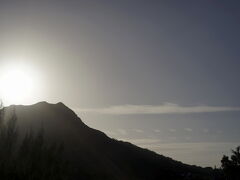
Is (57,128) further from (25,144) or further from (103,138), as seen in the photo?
(25,144)

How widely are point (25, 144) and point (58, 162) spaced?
5156 millimetres

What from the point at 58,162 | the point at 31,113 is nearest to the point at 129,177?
the point at 31,113

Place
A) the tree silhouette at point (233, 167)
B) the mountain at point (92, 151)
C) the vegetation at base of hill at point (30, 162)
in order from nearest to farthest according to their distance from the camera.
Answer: the vegetation at base of hill at point (30, 162) → the tree silhouette at point (233, 167) → the mountain at point (92, 151)

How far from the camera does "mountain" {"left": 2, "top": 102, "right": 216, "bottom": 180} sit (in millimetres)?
100875

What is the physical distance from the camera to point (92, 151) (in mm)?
114688

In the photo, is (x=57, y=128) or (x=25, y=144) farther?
(x=57, y=128)

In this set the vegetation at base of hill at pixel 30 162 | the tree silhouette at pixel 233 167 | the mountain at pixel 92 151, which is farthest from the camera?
the mountain at pixel 92 151

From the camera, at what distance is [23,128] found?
109 metres

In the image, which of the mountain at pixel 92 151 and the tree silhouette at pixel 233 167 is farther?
the mountain at pixel 92 151

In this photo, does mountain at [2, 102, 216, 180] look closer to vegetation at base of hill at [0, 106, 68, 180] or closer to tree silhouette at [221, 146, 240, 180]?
tree silhouette at [221, 146, 240, 180]

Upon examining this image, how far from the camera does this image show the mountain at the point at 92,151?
101m

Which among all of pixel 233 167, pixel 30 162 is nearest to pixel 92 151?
pixel 233 167

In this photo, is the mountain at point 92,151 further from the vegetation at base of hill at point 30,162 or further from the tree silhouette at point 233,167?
the vegetation at base of hill at point 30,162

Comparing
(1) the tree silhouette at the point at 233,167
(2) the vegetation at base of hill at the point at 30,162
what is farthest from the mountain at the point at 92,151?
(2) the vegetation at base of hill at the point at 30,162
